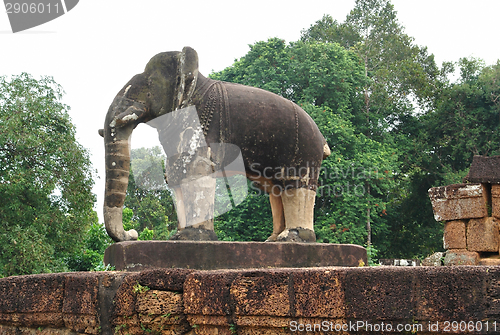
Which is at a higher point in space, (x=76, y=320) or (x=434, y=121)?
(x=434, y=121)

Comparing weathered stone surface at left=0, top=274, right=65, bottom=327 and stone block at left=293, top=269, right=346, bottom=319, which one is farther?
weathered stone surface at left=0, top=274, right=65, bottom=327

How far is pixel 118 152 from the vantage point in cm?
478

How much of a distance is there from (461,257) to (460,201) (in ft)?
3.73

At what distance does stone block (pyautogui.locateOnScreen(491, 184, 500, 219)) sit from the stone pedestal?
6.77 m

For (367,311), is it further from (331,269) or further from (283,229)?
(283,229)

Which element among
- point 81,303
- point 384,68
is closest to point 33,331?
point 81,303

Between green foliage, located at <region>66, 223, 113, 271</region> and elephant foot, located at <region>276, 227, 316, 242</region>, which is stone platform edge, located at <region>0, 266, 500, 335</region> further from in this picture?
green foliage, located at <region>66, 223, 113, 271</region>

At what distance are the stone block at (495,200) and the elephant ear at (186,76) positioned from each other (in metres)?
7.53

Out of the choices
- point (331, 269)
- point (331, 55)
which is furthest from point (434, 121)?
point (331, 269)

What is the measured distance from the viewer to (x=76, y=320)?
14.1 ft

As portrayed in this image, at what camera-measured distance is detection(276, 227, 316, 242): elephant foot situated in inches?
193

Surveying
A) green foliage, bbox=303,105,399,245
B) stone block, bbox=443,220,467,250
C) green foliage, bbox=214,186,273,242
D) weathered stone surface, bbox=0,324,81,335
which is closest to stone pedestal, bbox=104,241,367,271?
weathered stone surface, bbox=0,324,81,335

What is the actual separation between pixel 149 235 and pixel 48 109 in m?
4.97

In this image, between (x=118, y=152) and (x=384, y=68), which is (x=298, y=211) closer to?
(x=118, y=152)
